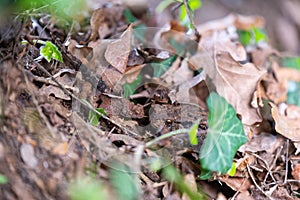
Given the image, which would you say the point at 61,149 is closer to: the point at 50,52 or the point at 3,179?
the point at 3,179

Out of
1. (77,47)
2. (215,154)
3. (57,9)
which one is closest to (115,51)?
(77,47)

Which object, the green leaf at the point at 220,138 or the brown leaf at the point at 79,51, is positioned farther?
the brown leaf at the point at 79,51

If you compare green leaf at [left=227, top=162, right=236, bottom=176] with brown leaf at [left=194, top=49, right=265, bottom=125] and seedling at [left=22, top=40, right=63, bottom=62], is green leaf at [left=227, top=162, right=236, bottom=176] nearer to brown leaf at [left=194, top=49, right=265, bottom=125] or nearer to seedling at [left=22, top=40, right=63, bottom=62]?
brown leaf at [left=194, top=49, right=265, bottom=125]

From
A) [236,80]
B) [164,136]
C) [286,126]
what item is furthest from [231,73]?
[164,136]

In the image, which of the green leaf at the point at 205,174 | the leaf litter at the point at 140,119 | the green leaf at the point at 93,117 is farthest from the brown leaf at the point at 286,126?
the green leaf at the point at 93,117

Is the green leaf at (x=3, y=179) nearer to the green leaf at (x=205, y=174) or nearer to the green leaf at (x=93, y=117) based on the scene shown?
the green leaf at (x=93, y=117)

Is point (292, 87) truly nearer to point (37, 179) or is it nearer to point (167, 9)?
point (167, 9)

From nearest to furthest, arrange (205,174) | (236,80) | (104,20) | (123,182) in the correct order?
(123,182), (205,174), (236,80), (104,20)

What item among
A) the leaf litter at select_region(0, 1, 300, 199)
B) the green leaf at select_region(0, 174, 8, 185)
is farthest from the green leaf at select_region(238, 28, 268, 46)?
the green leaf at select_region(0, 174, 8, 185)
